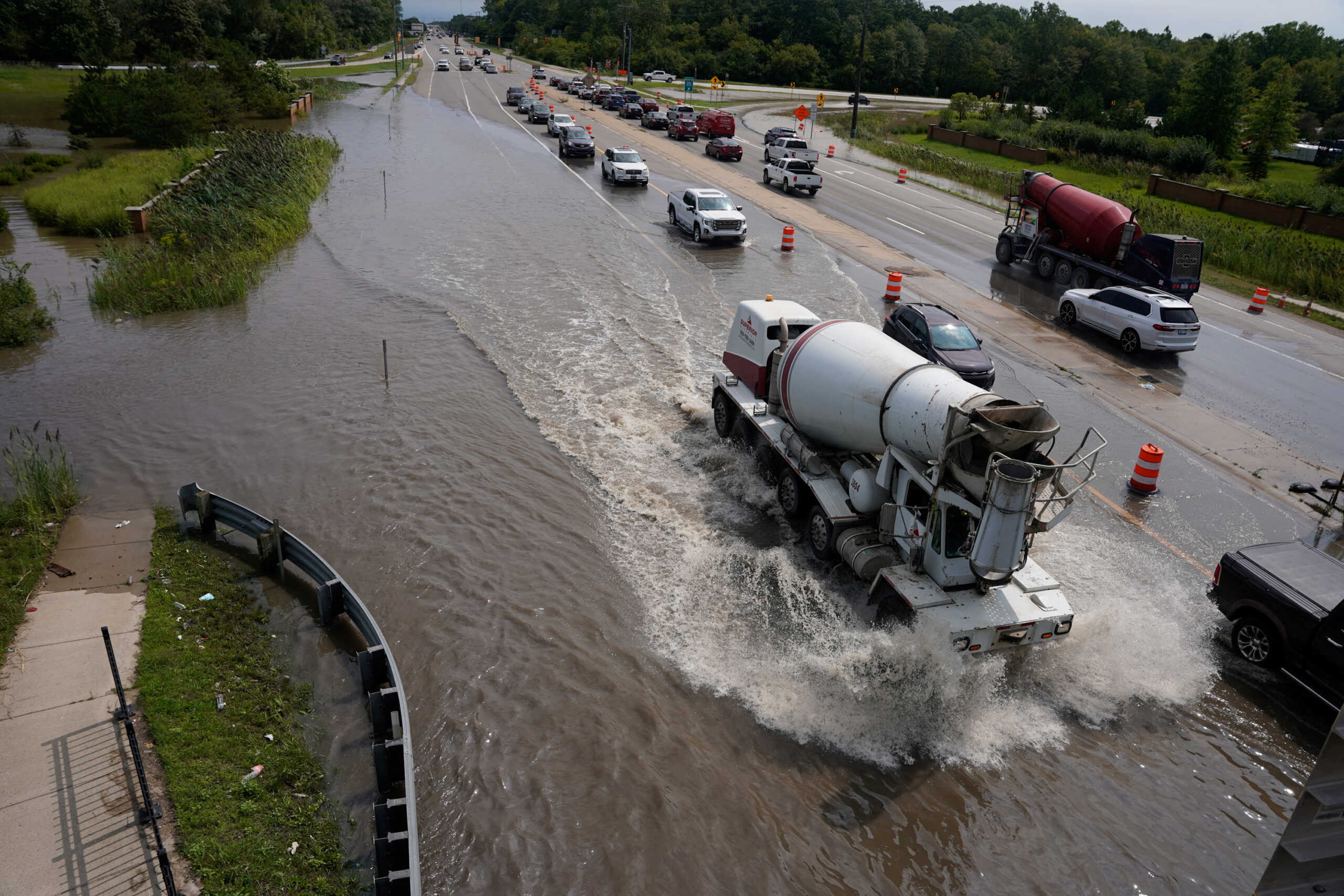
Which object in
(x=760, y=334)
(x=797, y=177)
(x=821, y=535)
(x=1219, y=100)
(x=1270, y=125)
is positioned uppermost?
(x=1219, y=100)

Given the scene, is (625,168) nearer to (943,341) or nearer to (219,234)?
(219,234)

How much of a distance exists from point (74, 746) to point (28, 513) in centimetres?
569

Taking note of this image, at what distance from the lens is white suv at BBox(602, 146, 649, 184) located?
3916 cm

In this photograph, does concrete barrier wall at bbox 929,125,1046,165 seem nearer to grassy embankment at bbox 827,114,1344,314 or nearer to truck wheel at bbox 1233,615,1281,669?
grassy embankment at bbox 827,114,1344,314

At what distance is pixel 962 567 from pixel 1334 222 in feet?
120

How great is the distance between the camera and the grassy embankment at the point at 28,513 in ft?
33.7

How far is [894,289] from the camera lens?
24516 millimetres

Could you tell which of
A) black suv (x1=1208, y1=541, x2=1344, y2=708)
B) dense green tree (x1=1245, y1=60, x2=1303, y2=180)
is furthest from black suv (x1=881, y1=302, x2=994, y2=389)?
dense green tree (x1=1245, y1=60, x2=1303, y2=180)

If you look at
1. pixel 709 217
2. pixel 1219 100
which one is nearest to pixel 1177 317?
pixel 709 217

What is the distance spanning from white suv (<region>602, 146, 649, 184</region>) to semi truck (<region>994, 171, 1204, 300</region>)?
54.9 ft

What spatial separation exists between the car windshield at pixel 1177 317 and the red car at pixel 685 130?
40.7 m

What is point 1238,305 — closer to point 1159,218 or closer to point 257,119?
point 1159,218

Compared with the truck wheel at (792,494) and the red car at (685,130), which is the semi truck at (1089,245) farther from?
the red car at (685,130)

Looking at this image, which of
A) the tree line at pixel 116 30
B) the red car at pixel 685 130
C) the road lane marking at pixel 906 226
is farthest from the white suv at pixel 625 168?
the tree line at pixel 116 30
